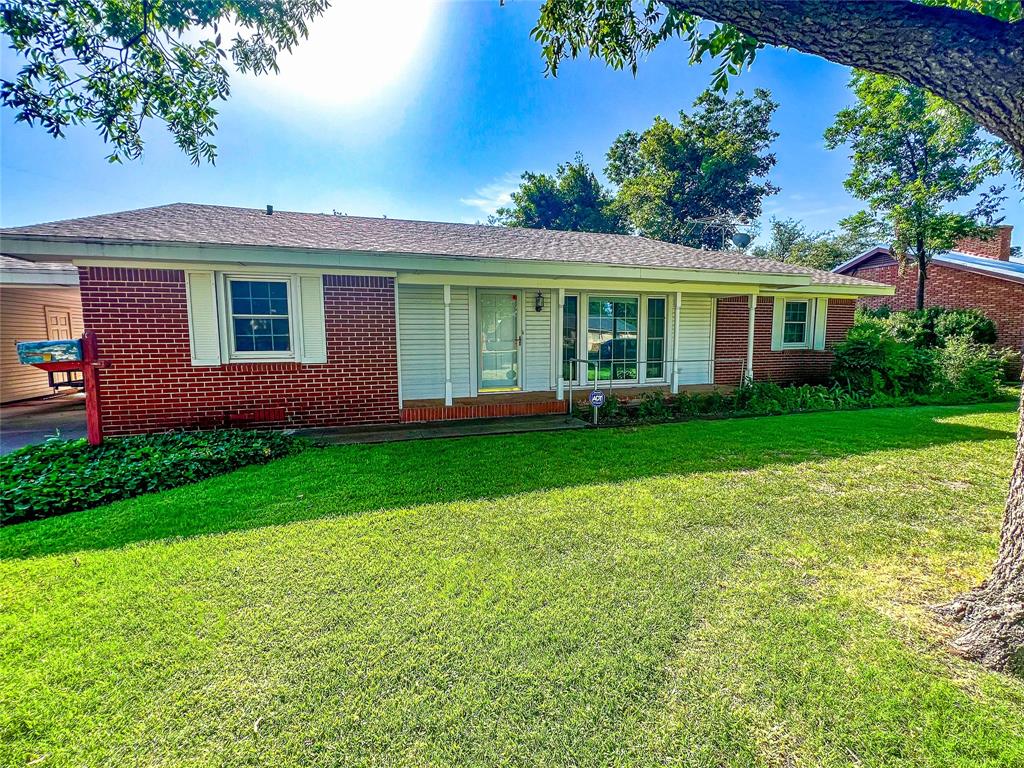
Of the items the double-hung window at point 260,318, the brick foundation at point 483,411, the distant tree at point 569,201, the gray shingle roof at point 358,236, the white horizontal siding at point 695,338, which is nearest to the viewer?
the gray shingle roof at point 358,236

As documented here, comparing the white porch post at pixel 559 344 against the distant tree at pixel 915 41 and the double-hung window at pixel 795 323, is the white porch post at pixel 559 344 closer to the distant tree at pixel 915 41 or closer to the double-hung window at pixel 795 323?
the distant tree at pixel 915 41

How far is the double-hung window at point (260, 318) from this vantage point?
21.9ft

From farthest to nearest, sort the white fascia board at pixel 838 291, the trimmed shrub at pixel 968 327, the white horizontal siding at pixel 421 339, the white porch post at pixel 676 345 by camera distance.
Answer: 1. the trimmed shrub at pixel 968 327
2. the white fascia board at pixel 838 291
3. the white porch post at pixel 676 345
4. the white horizontal siding at pixel 421 339

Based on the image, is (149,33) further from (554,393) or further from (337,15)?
(554,393)

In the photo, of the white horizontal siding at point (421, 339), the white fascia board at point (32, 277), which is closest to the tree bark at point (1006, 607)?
the white horizontal siding at point (421, 339)

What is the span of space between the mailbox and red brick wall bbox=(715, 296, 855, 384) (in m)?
11.5

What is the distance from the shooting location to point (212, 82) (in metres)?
5.48

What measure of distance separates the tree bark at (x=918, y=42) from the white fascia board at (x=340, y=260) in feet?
16.1

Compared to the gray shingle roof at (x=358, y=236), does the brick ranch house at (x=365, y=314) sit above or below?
below

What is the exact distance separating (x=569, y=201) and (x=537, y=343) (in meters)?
24.1

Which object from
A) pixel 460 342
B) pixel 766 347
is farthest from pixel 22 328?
pixel 766 347

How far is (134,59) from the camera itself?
16.7 ft

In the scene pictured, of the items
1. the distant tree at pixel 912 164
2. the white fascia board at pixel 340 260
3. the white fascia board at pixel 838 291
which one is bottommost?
the white fascia board at pixel 340 260

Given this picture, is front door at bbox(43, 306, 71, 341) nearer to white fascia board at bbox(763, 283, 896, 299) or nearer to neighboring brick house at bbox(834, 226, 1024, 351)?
white fascia board at bbox(763, 283, 896, 299)
